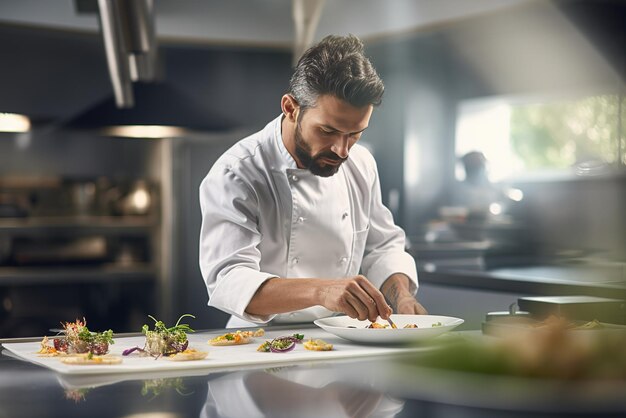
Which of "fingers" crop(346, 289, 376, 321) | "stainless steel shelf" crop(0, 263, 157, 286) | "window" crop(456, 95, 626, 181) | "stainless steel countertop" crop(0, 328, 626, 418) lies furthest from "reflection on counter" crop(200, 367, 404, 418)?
"stainless steel shelf" crop(0, 263, 157, 286)

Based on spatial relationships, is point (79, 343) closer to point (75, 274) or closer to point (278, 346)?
point (278, 346)

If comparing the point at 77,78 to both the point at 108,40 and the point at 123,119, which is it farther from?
the point at 108,40

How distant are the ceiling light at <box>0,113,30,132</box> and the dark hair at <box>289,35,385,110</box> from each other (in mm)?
3681

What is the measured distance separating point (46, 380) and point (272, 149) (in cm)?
100

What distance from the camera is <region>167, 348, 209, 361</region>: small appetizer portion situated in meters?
1.40

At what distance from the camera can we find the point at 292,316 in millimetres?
2127

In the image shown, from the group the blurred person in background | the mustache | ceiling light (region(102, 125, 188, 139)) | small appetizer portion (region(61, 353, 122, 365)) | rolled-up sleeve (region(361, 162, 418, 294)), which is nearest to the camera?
small appetizer portion (region(61, 353, 122, 365))

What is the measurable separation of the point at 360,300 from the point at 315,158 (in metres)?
0.50

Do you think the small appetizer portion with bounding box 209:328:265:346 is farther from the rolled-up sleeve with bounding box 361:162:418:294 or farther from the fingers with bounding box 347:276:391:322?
the rolled-up sleeve with bounding box 361:162:418:294

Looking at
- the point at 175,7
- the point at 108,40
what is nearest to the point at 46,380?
the point at 108,40

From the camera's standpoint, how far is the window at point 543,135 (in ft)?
16.4

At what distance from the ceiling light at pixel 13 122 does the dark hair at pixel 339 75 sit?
12.1ft

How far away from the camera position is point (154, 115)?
5730 mm

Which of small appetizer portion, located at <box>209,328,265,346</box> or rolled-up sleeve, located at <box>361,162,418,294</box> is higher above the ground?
rolled-up sleeve, located at <box>361,162,418,294</box>
